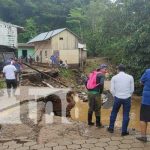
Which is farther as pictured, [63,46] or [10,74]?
[63,46]

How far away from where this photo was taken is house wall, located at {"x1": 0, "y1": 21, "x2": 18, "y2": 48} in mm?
27453

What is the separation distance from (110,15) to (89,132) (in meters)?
18.2

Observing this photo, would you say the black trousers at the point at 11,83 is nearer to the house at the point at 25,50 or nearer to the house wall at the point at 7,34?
the house wall at the point at 7,34

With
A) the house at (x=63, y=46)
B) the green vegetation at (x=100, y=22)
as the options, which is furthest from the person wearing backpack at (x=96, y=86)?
the house at (x=63, y=46)

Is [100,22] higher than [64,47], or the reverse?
[100,22]

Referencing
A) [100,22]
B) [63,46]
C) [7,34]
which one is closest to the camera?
[100,22]

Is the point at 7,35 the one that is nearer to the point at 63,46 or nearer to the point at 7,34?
the point at 7,34

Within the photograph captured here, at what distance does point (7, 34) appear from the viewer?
2836 cm

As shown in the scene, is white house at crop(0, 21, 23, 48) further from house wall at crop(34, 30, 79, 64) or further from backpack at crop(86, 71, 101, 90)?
backpack at crop(86, 71, 101, 90)

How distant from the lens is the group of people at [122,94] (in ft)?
22.6

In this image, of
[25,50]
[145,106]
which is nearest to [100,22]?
[145,106]

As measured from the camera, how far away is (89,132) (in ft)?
24.7

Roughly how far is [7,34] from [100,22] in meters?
8.44

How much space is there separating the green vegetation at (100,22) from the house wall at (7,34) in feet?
26.3
